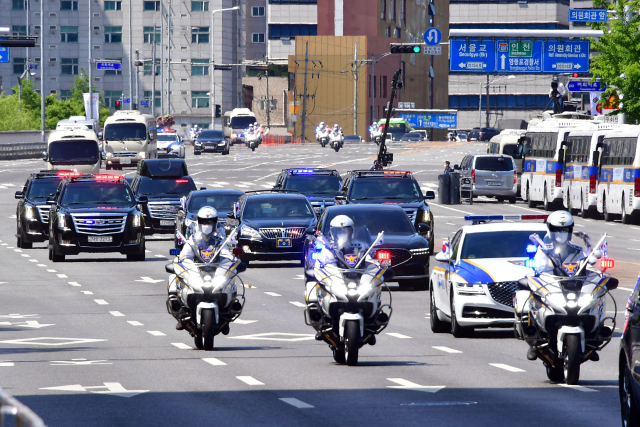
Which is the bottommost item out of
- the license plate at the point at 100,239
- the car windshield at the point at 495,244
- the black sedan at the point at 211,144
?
the black sedan at the point at 211,144

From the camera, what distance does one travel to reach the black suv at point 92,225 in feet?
93.9

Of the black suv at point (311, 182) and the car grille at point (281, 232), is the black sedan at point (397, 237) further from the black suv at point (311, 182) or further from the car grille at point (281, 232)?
the black suv at point (311, 182)

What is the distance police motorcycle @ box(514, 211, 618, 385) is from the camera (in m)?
11.6

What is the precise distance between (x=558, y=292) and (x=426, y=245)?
11371 millimetres

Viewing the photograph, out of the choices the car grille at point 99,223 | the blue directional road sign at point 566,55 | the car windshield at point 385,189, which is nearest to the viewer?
the car grille at point 99,223

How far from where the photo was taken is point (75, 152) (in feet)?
181

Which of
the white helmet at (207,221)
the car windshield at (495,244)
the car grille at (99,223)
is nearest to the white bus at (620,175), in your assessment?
the car grille at (99,223)

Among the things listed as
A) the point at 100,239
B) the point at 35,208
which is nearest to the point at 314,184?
the point at 35,208

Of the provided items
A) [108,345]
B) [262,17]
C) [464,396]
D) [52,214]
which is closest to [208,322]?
[108,345]

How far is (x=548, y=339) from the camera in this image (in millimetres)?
11797

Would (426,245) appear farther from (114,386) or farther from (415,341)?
(114,386)

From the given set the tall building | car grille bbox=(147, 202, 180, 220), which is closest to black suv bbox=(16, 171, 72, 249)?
car grille bbox=(147, 202, 180, 220)

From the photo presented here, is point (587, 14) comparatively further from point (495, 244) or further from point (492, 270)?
point (492, 270)

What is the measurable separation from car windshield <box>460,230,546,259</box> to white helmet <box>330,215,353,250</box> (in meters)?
3.66
